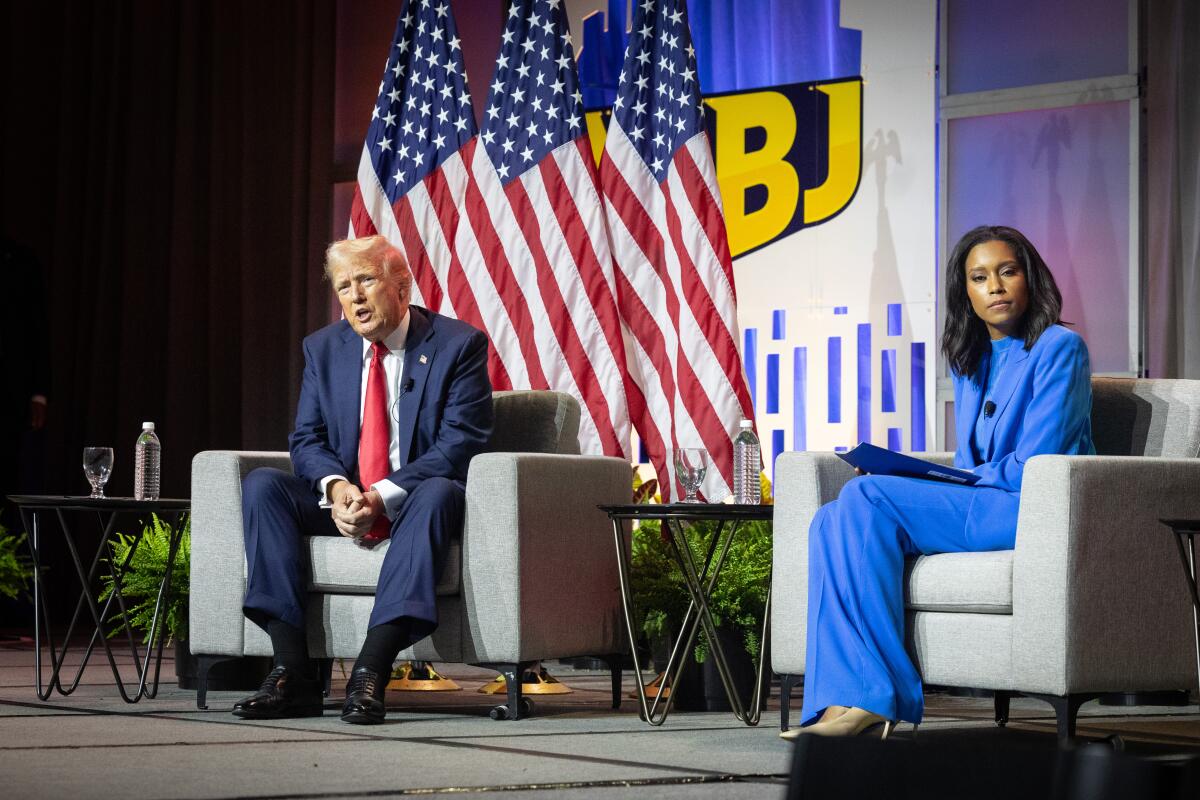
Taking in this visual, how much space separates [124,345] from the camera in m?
7.16

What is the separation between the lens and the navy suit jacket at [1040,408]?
3172 millimetres

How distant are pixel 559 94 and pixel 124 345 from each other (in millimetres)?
2511

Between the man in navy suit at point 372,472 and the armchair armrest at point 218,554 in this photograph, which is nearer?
the man in navy suit at point 372,472

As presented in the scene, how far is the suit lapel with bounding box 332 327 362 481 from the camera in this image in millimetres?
3877

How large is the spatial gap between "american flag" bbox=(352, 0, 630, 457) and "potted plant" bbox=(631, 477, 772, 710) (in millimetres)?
1403

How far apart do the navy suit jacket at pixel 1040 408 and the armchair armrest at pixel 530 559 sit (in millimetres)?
962

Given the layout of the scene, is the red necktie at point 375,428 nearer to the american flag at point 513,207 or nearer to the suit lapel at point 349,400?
the suit lapel at point 349,400

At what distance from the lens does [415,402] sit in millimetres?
3842

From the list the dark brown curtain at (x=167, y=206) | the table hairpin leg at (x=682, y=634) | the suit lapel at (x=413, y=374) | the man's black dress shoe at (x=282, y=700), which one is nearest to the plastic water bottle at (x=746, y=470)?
the table hairpin leg at (x=682, y=634)

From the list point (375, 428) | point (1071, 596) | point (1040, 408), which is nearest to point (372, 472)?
point (375, 428)

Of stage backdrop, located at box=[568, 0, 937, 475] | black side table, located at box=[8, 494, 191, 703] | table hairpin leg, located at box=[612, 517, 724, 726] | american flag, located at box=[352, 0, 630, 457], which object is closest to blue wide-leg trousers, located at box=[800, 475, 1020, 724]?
table hairpin leg, located at box=[612, 517, 724, 726]

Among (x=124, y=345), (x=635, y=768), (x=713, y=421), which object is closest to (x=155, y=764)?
(x=635, y=768)

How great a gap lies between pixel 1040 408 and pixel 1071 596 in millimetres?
467

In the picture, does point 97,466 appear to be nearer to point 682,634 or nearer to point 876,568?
point 682,634
